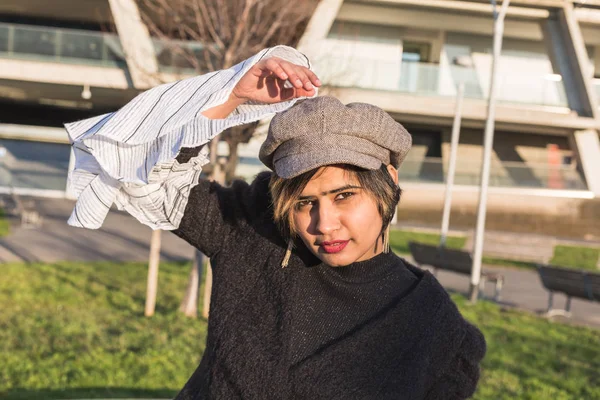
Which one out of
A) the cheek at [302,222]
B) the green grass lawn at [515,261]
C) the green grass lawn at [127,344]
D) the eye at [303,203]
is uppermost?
the eye at [303,203]

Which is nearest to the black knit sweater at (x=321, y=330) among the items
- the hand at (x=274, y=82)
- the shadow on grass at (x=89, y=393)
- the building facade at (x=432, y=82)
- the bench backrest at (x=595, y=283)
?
the hand at (x=274, y=82)

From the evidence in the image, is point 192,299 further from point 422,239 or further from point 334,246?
point 422,239

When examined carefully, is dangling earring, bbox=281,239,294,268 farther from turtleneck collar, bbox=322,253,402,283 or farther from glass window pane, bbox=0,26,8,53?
A: glass window pane, bbox=0,26,8,53

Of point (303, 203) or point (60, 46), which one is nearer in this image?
point (303, 203)

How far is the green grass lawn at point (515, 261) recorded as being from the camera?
1908cm

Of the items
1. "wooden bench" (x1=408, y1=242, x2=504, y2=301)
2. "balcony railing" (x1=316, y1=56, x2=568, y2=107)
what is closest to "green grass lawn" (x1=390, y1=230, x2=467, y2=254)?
"balcony railing" (x1=316, y1=56, x2=568, y2=107)

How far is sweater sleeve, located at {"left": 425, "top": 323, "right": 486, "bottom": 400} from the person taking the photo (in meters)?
2.03

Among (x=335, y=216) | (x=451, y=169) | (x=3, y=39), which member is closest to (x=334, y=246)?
(x=335, y=216)

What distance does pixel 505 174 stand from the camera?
1164 inches

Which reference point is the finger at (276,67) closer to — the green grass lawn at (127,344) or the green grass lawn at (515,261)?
the green grass lawn at (127,344)

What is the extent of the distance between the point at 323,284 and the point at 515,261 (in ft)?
60.8

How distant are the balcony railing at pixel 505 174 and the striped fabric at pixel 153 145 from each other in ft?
86.7

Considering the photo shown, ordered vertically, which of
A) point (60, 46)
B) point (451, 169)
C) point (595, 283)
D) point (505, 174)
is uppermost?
point (60, 46)

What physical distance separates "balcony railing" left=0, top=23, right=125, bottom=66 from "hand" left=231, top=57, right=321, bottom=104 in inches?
974
